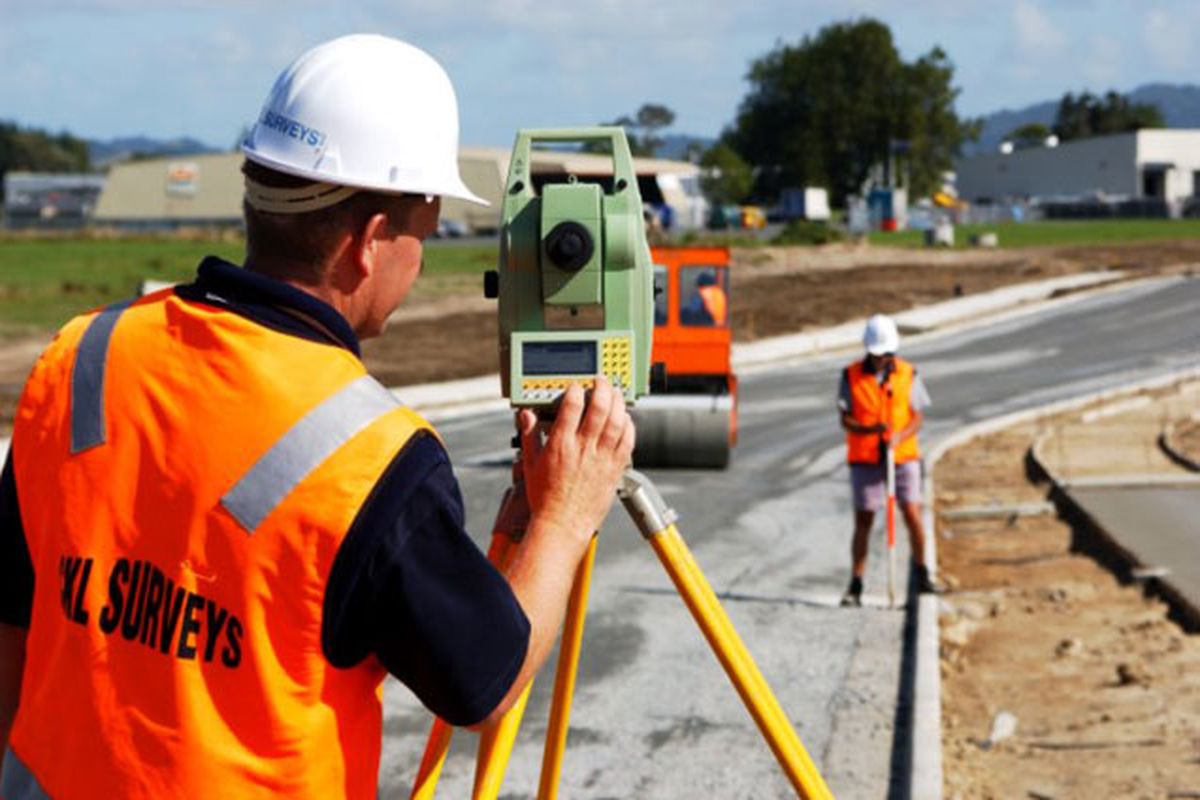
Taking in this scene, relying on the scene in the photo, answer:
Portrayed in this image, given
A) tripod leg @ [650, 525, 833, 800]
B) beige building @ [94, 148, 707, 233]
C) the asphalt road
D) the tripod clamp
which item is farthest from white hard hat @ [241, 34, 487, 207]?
beige building @ [94, 148, 707, 233]

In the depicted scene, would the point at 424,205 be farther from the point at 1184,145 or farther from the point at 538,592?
the point at 1184,145

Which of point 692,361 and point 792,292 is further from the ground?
point 692,361

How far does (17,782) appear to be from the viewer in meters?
2.60

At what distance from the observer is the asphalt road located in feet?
26.9

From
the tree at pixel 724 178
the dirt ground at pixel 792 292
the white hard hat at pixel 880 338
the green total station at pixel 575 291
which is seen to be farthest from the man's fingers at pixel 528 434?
the tree at pixel 724 178

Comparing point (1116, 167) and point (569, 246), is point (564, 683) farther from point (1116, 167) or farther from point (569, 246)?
point (1116, 167)

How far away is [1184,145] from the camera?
12675 cm

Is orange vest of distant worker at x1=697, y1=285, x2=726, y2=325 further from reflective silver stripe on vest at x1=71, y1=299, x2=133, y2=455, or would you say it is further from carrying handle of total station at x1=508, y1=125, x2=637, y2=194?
reflective silver stripe on vest at x1=71, y1=299, x2=133, y2=455

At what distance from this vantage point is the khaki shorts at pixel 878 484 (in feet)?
41.7

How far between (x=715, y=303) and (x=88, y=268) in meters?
44.6

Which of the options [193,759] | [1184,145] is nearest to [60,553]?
[193,759]

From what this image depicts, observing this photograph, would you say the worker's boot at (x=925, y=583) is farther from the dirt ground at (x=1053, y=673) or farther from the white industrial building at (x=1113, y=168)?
the white industrial building at (x=1113, y=168)

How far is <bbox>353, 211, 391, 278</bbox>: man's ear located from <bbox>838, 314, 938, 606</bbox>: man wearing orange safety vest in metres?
10.2

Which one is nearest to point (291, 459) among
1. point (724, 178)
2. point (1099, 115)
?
point (724, 178)
